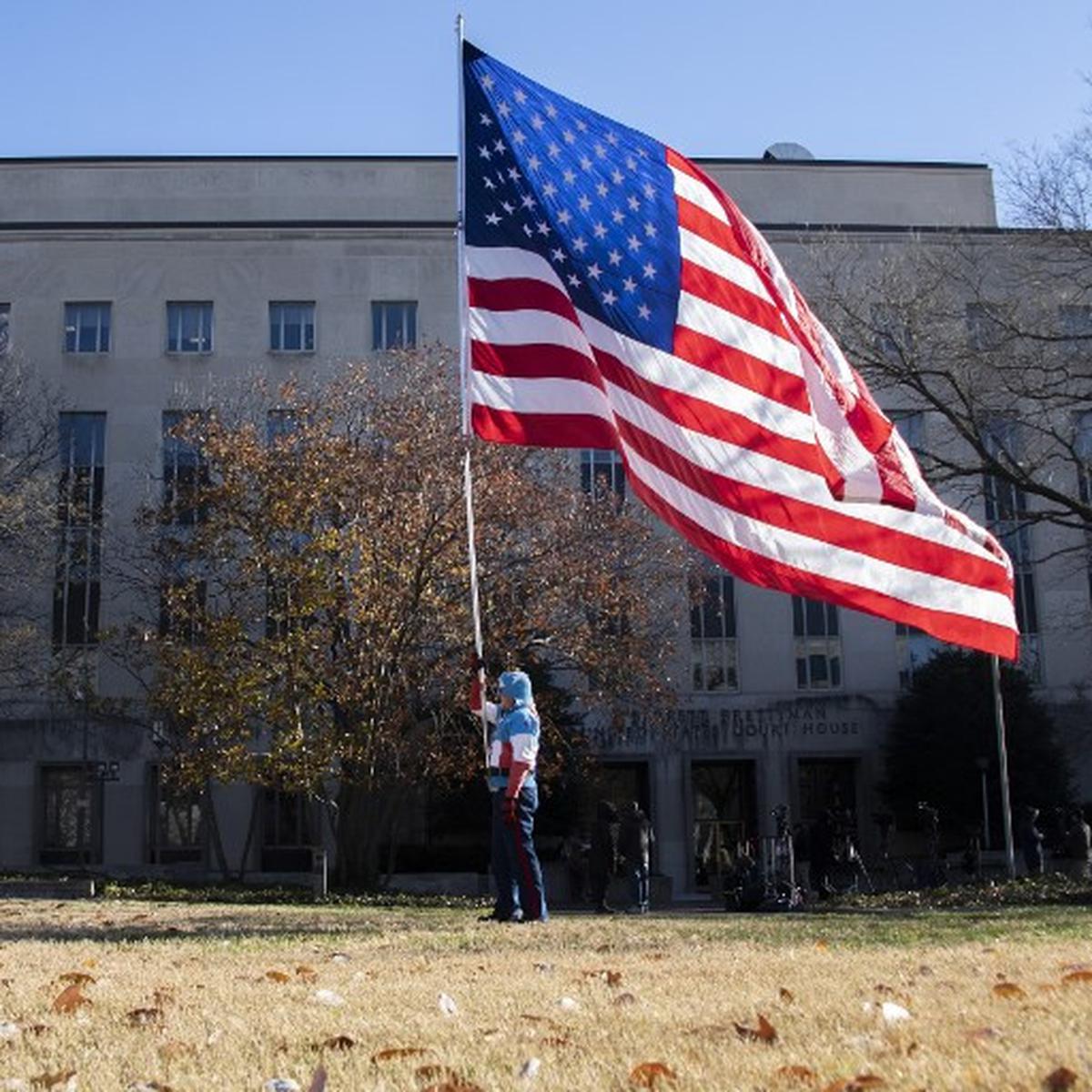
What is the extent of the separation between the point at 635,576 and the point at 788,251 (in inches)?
645

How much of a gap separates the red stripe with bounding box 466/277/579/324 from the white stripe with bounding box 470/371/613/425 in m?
0.47

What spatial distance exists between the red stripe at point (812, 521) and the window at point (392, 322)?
38.6m

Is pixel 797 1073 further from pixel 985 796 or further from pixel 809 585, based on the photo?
pixel 985 796

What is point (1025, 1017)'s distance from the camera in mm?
4984

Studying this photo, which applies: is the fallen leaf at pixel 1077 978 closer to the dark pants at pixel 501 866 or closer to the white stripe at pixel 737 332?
the white stripe at pixel 737 332

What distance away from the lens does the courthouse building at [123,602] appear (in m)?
45.3

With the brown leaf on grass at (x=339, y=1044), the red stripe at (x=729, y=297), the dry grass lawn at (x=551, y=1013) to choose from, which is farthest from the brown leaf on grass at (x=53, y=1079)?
the red stripe at (x=729, y=297)

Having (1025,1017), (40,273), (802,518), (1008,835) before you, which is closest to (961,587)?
(802,518)

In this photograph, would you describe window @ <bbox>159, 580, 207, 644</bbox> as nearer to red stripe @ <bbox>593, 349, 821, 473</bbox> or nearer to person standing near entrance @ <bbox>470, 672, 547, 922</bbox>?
person standing near entrance @ <bbox>470, 672, 547, 922</bbox>

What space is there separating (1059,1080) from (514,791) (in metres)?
7.69

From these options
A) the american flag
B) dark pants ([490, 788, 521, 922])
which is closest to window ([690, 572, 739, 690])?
dark pants ([490, 788, 521, 922])

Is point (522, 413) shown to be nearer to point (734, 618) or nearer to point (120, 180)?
point (734, 618)

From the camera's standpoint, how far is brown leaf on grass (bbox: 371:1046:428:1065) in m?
4.74

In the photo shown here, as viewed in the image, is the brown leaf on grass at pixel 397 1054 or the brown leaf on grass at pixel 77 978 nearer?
the brown leaf on grass at pixel 397 1054
